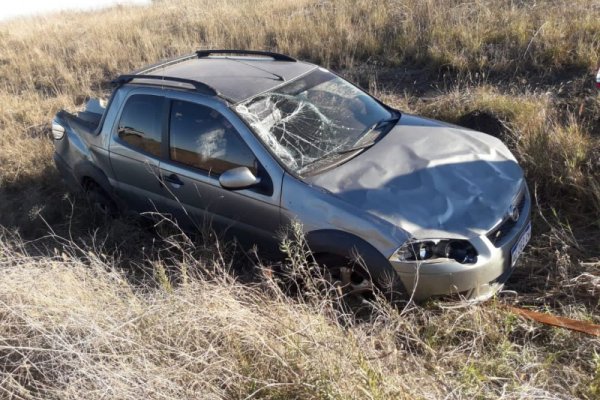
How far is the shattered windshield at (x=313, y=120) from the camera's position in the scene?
12.6ft

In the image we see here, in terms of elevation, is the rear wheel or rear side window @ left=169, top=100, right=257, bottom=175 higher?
rear side window @ left=169, top=100, right=257, bottom=175

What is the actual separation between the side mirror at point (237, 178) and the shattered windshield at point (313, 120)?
0.84ft

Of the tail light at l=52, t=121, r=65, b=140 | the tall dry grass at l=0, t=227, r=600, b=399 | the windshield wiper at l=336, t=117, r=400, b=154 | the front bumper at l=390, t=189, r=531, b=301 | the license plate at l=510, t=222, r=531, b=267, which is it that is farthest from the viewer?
the tail light at l=52, t=121, r=65, b=140

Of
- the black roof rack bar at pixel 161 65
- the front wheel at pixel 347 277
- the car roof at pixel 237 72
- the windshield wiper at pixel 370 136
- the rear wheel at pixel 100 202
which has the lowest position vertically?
the rear wheel at pixel 100 202

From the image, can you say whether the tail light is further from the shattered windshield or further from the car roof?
the shattered windshield

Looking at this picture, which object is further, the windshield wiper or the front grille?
the windshield wiper

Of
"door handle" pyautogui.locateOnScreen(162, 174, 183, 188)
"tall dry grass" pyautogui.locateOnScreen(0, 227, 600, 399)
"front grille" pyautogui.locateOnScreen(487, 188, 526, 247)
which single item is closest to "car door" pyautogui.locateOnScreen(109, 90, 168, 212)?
"door handle" pyautogui.locateOnScreen(162, 174, 183, 188)

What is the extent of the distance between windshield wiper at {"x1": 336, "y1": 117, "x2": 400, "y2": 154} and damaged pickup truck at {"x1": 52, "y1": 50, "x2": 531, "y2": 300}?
0.05 ft

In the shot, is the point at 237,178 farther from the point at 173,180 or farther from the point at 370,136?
the point at 370,136

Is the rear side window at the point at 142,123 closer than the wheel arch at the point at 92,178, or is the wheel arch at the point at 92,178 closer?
the rear side window at the point at 142,123

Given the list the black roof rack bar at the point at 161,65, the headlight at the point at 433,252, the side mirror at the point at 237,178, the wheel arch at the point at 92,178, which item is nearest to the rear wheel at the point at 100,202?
the wheel arch at the point at 92,178

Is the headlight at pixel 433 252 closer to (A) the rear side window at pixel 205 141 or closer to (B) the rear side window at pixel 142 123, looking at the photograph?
(A) the rear side window at pixel 205 141

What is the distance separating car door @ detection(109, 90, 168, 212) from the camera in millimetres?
4438

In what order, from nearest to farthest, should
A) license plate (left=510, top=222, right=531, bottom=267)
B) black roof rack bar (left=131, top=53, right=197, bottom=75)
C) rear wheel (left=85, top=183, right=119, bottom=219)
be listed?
license plate (left=510, top=222, right=531, bottom=267)
black roof rack bar (left=131, top=53, right=197, bottom=75)
rear wheel (left=85, top=183, right=119, bottom=219)
